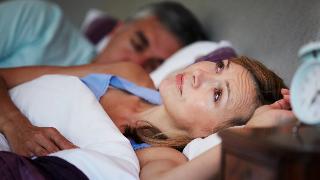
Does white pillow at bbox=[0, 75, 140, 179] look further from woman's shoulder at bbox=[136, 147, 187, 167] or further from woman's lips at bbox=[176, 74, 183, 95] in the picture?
woman's lips at bbox=[176, 74, 183, 95]

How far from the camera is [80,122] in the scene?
4.66 ft

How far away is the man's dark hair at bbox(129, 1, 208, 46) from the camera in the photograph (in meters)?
2.41

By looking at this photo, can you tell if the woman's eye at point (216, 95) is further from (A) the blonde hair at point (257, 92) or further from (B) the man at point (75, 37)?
(B) the man at point (75, 37)

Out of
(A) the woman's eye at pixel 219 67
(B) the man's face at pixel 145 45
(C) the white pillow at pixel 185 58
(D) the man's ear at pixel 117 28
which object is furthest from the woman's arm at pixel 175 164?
(D) the man's ear at pixel 117 28

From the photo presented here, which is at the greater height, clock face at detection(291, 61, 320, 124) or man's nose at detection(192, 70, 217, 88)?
clock face at detection(291, 61, 320, 124)

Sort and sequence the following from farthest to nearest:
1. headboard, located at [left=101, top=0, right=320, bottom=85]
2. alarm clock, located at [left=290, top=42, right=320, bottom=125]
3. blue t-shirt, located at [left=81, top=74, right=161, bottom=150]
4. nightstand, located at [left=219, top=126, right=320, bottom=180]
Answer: blue t-shirt, located at [left=81, top=74, right=161, bottom=150]
headboard, located at [left=101, top=0, right=320, bottom=85]
alarm clock, located at [left=290, top=42, right=320, bottom=125]
nightstand, located at [left=219, top=126, right=320, bottom=180]

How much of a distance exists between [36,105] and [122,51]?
3.27 feet

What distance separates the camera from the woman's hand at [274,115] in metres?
1.14

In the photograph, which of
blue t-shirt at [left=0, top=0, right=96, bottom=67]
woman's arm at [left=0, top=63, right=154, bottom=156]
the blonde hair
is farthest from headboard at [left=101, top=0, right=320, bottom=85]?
blue t-shirt at [left=0, top=0, right=96, bottom=67]

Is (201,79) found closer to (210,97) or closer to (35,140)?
(210,97)

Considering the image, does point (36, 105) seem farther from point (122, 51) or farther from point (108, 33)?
point (108, 33)

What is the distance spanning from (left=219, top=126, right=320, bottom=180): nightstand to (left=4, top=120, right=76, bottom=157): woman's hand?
0.51 meters

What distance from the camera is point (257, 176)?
2.96ft

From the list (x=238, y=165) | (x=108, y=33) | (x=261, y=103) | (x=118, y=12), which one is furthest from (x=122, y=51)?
(x=238, y=165)
